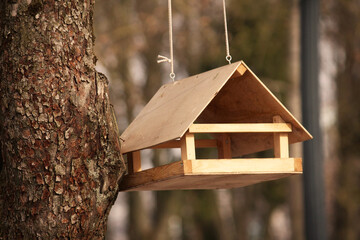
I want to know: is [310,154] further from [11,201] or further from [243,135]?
[11,201]

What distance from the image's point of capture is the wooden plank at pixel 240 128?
2715 millimetres

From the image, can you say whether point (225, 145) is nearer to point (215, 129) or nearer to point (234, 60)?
point (215, 129)

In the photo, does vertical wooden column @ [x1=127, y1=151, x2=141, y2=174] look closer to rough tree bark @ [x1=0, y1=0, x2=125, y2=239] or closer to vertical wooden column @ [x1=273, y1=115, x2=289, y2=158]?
rough tree bark @ [x1=0, y1=0, x2=125, y2=239]

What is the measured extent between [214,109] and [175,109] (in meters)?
0.42

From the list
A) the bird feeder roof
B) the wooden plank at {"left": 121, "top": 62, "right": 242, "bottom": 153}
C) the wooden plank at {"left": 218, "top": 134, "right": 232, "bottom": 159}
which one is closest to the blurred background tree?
the wooden plank at {"left": 218, "top": 134, "right": 232, "bottom": 159}

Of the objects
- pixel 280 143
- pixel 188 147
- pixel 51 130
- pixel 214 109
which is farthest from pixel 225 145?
pixel 51 130

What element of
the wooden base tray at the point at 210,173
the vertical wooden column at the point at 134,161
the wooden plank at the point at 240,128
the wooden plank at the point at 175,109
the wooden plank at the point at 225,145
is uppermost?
the wooden plank at the point at 175,109

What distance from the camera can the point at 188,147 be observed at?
268cm

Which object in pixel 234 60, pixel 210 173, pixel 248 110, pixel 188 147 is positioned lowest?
pixel 210 173

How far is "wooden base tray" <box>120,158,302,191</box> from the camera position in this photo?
2.60 meters

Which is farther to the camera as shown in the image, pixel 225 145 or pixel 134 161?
pixel 225 145

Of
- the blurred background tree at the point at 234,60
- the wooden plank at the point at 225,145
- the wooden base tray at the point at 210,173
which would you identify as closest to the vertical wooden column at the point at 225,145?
the wooden plank at the point at 225,145

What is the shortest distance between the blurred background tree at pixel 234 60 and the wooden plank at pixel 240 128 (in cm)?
528

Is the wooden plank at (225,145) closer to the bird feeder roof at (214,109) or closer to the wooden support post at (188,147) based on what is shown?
the bird feeder roof at (214,109)
